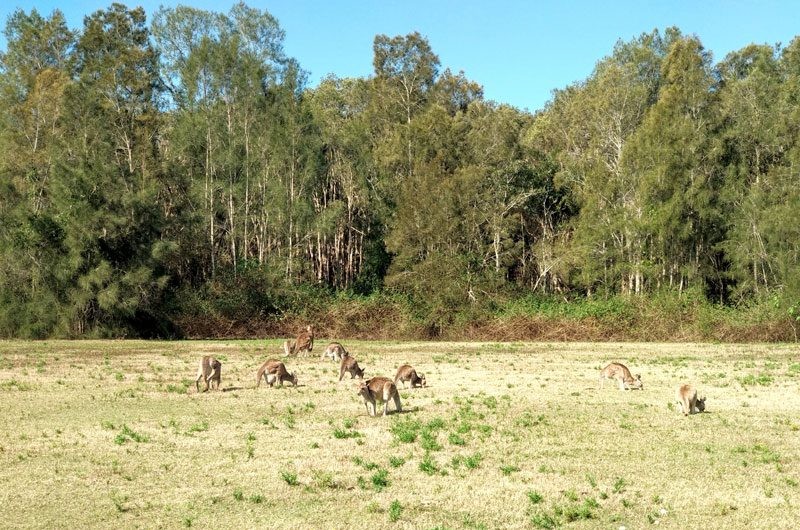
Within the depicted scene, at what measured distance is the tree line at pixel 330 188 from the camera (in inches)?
1795

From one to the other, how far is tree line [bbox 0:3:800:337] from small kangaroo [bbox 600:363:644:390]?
83.6ft

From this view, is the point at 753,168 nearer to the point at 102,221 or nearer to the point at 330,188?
the point at 330,188

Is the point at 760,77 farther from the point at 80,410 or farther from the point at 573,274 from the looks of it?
the point at 80,410

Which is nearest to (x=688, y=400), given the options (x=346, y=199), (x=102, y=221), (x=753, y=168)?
(x=102, y=221)

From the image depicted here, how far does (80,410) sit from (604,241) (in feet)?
136

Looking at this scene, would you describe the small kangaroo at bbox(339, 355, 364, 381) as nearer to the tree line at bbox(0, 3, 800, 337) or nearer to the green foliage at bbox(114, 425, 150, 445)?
the green foliage at bbox(114, 425, 150, 445)

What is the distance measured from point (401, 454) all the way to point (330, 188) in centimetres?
5107

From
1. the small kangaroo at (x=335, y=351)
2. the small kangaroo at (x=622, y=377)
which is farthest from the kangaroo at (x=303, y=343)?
the small kangaroo at (x=622, y=377)

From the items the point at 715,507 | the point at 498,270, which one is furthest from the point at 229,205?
the point at 715,507

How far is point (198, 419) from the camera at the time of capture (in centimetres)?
1642

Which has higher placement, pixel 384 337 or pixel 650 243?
pixel 650 243

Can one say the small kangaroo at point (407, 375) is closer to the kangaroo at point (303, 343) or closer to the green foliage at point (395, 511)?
the kangaroo at point (303, 343)

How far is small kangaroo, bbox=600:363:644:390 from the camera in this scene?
21.2m

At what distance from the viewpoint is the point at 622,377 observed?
21.2 m
